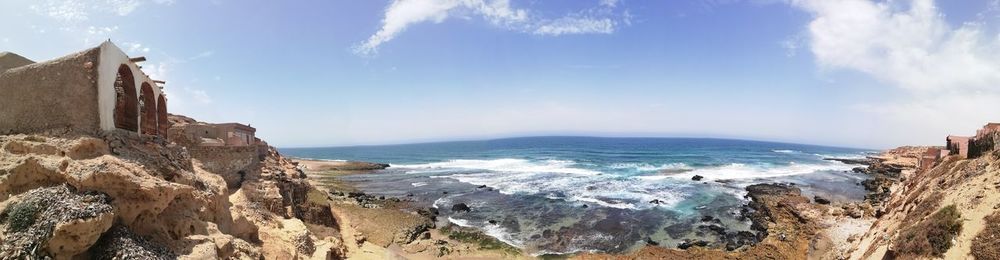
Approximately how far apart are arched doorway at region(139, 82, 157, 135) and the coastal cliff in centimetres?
221

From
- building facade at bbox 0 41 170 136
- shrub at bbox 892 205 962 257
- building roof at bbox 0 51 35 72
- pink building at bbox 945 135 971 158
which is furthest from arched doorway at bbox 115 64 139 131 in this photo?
pink building at bbox 945 135 971 158

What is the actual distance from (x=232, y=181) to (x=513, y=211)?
17.9m

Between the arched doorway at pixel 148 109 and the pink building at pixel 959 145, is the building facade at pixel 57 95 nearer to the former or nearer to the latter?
the arched doorway at pixel 148 109

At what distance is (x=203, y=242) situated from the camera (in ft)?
31.8

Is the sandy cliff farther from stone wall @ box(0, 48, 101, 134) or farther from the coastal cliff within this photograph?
stone wall @ box(0, 48, 101, 134)

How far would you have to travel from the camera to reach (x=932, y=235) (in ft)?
40.7

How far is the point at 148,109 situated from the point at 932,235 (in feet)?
78.8

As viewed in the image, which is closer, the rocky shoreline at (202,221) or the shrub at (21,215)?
the shrub at (21,215)

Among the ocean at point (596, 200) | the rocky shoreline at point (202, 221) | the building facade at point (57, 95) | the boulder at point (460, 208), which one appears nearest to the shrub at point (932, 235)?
the rocky shoreline at point (202, 221)

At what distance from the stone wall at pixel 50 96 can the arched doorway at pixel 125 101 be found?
1.12 m

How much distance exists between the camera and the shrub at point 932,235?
39.4ft

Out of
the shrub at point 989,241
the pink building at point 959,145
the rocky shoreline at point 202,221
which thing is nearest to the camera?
the rocky shoreline at point 202,221

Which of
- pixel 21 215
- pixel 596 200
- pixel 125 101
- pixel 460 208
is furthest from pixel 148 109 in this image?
pixel 596 200

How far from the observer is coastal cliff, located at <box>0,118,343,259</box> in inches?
289
